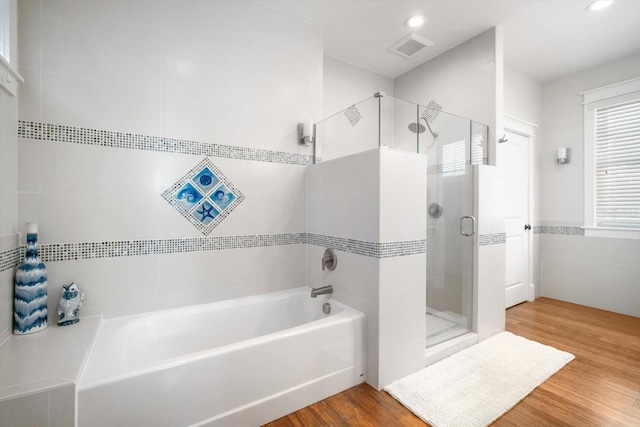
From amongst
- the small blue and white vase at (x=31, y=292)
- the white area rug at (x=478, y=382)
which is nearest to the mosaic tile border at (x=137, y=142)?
the small blue and white vase at (x=31, y=292)

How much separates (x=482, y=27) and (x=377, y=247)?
2.40 meters

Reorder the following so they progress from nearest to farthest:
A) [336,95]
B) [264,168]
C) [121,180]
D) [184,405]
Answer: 1. [184,405]
2. [121,180]
3. [264,168]
4. [336,95]

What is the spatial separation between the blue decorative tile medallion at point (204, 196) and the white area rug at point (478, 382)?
1.69m

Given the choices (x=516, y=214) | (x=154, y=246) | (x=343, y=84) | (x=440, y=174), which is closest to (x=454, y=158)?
(x=440, y=174)

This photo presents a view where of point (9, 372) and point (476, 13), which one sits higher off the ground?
point (476, 13)

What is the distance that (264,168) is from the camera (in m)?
2.34

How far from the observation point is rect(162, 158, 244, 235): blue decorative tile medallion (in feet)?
6.60

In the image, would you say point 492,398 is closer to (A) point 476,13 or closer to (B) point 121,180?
(B) point 121,180

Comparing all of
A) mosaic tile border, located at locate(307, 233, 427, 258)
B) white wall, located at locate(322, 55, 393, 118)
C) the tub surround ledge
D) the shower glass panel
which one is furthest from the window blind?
the tub surround ledge

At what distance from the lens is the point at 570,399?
1.72 meters

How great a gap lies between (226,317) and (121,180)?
1168mm

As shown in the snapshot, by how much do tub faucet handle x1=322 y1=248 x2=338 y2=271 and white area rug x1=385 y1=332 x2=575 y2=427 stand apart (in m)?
0.88

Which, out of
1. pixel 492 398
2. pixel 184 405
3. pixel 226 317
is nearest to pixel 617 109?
pixel 492 398

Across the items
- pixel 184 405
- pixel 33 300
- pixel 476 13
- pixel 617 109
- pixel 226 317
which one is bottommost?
pixel 184 405
